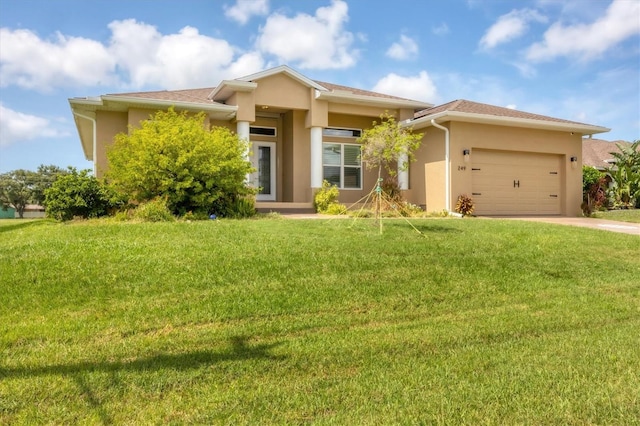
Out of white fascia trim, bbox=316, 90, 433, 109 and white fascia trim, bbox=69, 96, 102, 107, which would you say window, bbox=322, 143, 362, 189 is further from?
white fascia trim, bbox=69, 96, 102, 107

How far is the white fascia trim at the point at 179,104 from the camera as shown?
14.0m

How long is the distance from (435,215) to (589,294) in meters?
9.51

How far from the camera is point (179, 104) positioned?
578 inches

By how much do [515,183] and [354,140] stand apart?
6.30 metres

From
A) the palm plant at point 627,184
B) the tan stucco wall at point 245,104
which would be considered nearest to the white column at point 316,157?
the tan stucco wall at point 245,104

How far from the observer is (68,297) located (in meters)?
5.38

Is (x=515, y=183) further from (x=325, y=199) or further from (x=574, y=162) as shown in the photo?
(x=325, y=199)

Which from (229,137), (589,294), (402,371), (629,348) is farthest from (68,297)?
(229,137)

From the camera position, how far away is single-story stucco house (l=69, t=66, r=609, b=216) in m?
15.3

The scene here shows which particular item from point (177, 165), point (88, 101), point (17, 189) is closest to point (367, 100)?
point (177, 165)

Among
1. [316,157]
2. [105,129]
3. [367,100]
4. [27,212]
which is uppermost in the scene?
[367,100]

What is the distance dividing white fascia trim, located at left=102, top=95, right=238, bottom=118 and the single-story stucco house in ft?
0.10

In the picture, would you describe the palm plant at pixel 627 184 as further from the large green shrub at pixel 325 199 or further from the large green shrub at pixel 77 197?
the large green shrub at pixel 77 197

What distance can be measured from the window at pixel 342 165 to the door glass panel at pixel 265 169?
216 cm
